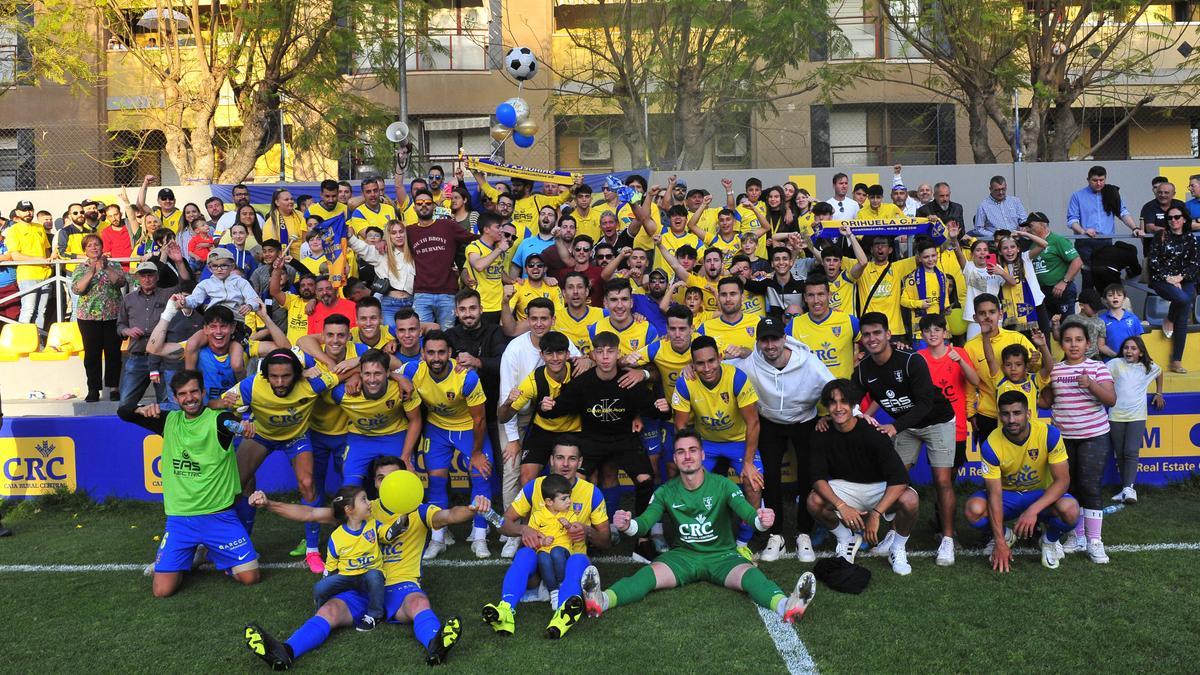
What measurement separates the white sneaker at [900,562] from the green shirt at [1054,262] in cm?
596

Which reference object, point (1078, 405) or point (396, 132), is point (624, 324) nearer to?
point (1078, 405)

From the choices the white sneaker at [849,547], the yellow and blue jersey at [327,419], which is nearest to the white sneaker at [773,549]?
the white sneaker at [849,547]

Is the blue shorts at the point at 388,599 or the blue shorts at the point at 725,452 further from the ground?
the blue shorts at the point at 725,452

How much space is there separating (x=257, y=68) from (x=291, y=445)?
1388 cm

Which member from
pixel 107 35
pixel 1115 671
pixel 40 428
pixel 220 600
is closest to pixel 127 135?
pixel 107 35

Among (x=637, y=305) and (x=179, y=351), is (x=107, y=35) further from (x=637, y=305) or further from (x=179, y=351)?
(x=637, y=305)

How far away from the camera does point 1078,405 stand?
7680 mm

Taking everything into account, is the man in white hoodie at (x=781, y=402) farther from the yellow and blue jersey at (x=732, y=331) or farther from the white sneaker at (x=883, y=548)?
the yellow and blue jersey at (x=732, y=331)

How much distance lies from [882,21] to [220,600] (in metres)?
17.7

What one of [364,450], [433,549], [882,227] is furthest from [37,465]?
[882,227]

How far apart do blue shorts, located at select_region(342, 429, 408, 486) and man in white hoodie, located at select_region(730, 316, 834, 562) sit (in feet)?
9.62

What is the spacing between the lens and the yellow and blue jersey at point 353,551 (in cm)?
629

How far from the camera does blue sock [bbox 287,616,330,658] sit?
19.0 ft

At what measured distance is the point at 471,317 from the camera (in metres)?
8.84
